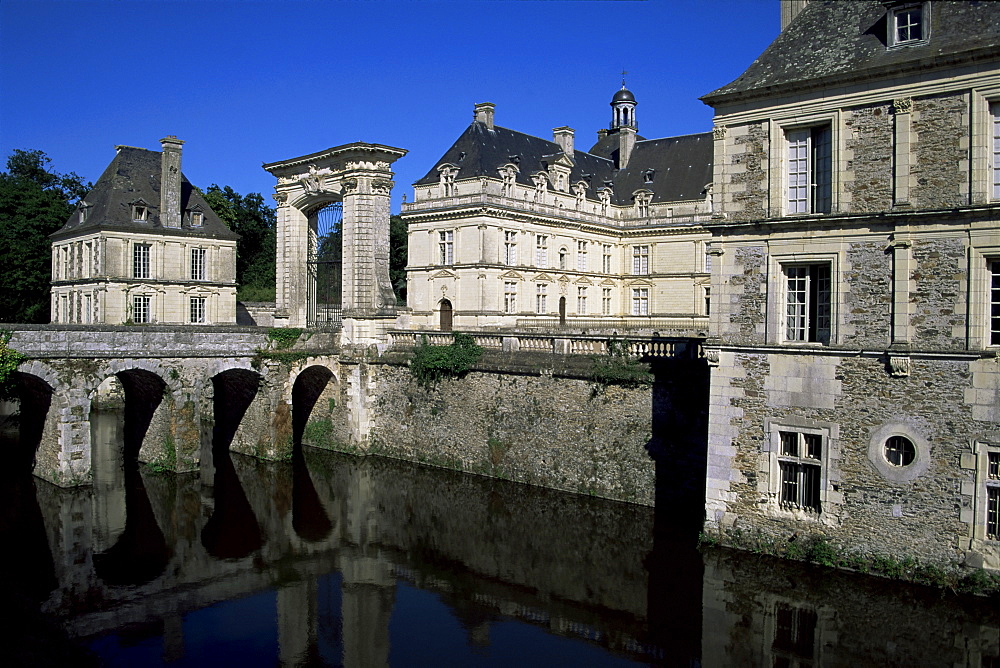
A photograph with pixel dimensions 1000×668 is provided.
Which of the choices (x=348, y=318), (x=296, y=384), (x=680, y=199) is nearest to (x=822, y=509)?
(x=348, y=318)

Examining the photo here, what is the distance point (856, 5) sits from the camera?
41.3 feet

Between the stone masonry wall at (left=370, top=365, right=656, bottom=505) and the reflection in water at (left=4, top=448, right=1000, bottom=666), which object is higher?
the stone masonry wall at (left=370, top=365, right=656, bottom=505)

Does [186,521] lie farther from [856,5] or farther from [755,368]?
[856,5]

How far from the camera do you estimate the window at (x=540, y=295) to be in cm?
3675

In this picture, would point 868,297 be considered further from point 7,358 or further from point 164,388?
point 7,358

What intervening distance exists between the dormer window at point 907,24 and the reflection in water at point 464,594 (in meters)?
7.60

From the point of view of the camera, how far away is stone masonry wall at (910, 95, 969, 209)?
10.8 meters

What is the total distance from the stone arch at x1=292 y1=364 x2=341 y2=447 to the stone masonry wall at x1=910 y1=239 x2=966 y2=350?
14.7 metres

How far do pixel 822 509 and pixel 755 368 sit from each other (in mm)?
2269

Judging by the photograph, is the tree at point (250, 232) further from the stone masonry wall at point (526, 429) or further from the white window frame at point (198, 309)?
the stone masonry wall at point (526, 429)

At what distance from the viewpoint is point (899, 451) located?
1131 centimetres

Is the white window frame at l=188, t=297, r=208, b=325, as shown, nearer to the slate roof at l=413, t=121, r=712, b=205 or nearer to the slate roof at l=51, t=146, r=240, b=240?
the slate roof at l=51, t=146, r=240, b=240

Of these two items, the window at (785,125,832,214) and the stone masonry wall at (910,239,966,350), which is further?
the window at (785,125,832,214)

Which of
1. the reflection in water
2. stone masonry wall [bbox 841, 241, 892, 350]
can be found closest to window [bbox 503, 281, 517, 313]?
the reflection in water
